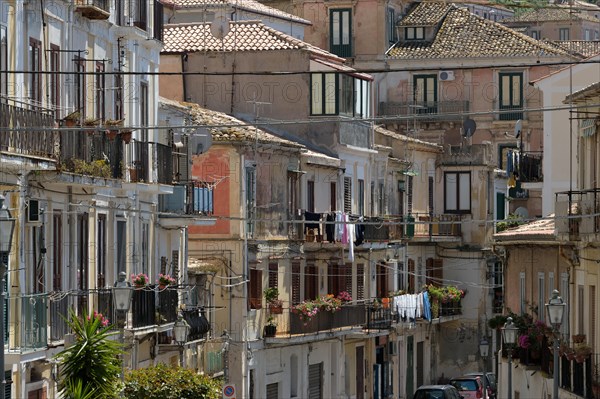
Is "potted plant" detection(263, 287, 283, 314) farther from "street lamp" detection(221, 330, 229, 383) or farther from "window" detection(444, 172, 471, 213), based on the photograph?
"window" detection(444, 172, 471, 213)

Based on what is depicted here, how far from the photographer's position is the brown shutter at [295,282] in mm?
66175

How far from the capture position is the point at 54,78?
38906 millimetres

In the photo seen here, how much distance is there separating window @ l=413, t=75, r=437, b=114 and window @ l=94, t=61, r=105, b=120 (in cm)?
4504

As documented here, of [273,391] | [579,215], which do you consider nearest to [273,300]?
[273,391]

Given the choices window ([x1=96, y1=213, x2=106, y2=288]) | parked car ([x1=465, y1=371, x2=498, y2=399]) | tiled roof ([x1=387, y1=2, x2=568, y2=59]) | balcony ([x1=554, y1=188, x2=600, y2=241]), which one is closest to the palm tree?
window ([x1=96, y1=213, x2=106, y2=288])

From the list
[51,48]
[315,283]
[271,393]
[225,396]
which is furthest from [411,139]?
[51,48]

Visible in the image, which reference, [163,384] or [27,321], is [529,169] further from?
[27,321]

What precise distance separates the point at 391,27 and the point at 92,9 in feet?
161

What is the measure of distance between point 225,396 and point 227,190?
34.4 ft

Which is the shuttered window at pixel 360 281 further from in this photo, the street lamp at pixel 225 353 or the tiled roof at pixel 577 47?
the tiled roof at pixel 577 47

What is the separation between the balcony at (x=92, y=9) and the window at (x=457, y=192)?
145 feet

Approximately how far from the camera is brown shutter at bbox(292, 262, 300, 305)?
6618 centimetres

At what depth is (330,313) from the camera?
67750 millimetres

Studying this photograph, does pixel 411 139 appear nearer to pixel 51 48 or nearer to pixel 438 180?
pixel 438 180
